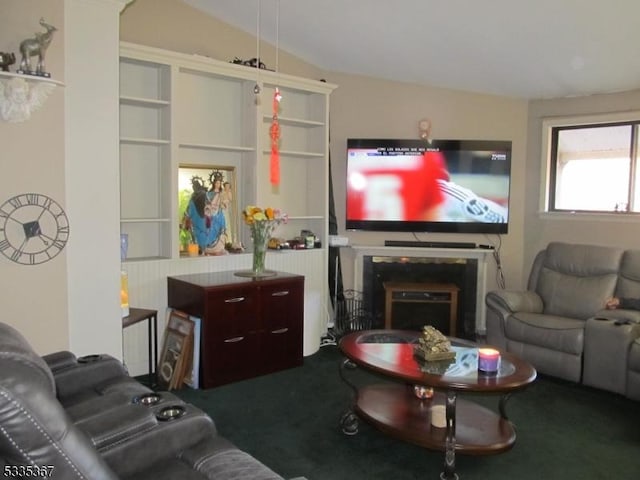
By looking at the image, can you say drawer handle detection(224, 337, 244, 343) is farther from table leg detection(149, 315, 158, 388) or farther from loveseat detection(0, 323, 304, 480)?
loveseat detection(0, 323, 304, 480)

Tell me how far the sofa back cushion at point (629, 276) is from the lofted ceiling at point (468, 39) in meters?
1.44

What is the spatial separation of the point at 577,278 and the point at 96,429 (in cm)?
389

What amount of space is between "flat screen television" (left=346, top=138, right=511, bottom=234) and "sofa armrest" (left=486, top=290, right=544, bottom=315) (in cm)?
95

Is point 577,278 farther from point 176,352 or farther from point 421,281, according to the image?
point 176,352

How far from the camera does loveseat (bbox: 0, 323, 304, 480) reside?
127 centimetres

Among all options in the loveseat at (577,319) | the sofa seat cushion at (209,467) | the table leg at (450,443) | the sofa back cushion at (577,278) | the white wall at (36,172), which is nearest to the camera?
the sofa seat cushion at (209,467)

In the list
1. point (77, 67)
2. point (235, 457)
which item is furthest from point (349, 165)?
point (235, 457)

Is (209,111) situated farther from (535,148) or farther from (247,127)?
(535,148)

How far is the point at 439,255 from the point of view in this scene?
5.23m

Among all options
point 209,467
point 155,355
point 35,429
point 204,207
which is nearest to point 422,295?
point 204,207

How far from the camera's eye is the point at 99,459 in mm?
1410

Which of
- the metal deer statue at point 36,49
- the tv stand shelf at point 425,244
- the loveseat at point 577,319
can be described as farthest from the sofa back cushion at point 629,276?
the metal deer statue at point 36,49

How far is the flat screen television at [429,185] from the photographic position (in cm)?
518

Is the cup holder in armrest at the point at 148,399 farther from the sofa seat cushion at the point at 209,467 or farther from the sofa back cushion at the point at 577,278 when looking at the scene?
the sofa back cushion at the point at 577,278
